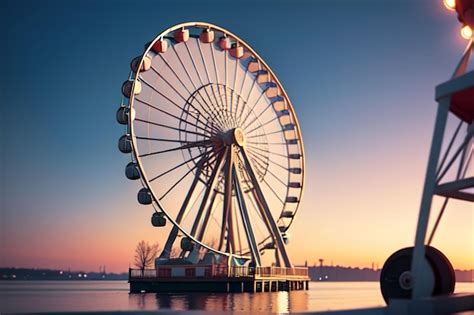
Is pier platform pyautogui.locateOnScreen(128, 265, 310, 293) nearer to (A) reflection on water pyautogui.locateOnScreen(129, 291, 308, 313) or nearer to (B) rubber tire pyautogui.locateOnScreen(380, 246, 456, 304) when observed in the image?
(A) reflection on water pyautogui.locateOnScreen(129, 291, 308, 313)

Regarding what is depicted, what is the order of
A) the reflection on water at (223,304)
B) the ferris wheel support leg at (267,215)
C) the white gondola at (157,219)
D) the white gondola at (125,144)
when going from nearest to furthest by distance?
the reflection on water at (223,304), the white gondola at (125,144), the white gondola at (157,219), the ferris wheel support leg at (267,215)

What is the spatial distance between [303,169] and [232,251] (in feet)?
37.6

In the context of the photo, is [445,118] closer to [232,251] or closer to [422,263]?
[422,263]

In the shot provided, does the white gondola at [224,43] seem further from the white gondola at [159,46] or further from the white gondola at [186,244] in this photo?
the white gondola at [186,244]

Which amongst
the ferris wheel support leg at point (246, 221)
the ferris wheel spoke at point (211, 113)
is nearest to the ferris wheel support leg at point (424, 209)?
the ferris wheel spoke at point (211, 113)

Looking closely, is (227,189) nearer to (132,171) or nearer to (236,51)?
(132,171)

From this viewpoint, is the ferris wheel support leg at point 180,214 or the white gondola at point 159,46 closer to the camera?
the white gondola at point 159,46

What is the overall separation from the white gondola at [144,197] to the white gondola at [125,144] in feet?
8.77

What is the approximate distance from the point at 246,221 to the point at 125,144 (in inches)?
526

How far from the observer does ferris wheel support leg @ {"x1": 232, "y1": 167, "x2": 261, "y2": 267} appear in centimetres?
5456

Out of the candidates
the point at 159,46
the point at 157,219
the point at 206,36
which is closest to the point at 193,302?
the point at 157,219

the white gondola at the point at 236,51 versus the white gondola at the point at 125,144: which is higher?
the white gondola at the point at 236,51

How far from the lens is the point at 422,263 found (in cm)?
1739

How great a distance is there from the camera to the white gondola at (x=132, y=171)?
45406mm
